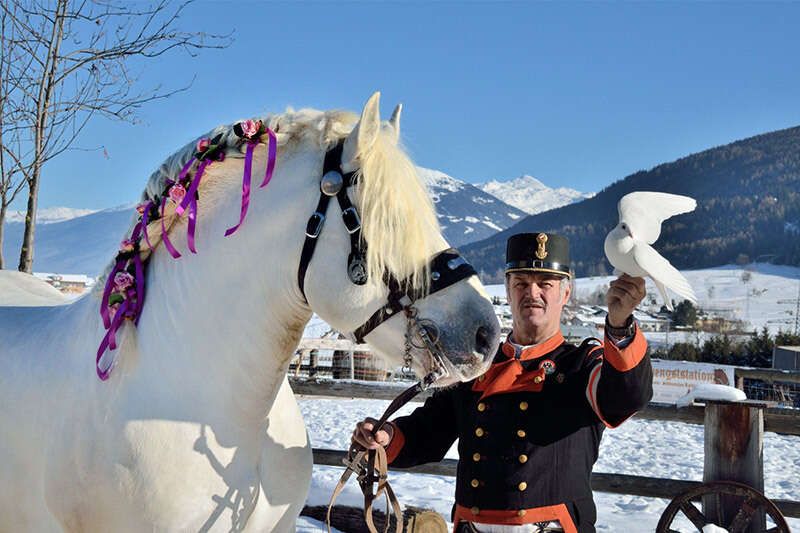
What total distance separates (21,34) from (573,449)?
17.1ft

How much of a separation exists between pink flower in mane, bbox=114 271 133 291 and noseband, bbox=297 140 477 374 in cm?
58

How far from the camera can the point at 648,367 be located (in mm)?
2045

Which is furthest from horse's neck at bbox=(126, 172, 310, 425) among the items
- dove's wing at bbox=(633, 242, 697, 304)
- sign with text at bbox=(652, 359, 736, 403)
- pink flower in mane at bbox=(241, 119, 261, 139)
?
sign with text at bbox=(652, 359, 736, 403)

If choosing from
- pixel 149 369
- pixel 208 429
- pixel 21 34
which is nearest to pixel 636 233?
pixel 208 429

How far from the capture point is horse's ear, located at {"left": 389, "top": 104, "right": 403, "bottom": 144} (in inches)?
78.3

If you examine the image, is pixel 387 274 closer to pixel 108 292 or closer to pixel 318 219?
pixel 318 219

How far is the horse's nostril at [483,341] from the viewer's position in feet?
5.91

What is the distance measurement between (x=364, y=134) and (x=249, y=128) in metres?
0.42

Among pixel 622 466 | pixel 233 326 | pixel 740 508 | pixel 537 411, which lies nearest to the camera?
pixel 233 326

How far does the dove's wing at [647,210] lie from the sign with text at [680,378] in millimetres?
8363

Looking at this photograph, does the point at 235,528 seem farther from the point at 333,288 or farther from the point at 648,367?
the point at 648,367

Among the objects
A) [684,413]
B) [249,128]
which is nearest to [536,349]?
[249,128]

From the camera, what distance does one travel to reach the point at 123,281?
2.06 metres

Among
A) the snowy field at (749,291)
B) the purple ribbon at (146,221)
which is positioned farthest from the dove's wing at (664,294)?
the snowy field at (749,291)
